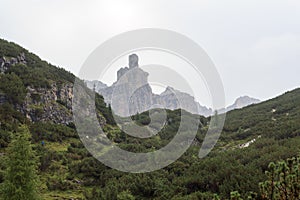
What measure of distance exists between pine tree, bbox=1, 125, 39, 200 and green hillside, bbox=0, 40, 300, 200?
158cm

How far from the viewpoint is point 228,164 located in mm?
14094

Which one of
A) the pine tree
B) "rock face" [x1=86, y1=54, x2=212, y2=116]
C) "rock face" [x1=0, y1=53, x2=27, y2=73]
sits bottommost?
the pine tree

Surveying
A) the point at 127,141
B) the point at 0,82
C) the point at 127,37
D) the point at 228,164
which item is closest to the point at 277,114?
the point at 127,141

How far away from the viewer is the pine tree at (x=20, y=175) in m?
9.14

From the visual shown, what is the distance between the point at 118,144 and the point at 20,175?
12.8m

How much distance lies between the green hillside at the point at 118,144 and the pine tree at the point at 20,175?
158 centimetres

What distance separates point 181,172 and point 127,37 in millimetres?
7234

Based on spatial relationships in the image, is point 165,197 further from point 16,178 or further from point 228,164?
point 16,178

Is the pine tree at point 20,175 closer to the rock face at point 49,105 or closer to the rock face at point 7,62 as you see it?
the rock face at point 49,105

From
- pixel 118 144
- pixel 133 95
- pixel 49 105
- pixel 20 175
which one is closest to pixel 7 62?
pixel 49 105

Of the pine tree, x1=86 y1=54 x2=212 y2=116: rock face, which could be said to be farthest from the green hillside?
x1=86 y1=54 x2=212 y2=116: rock face

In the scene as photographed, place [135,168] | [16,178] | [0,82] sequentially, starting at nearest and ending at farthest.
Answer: [16,178] < [135,168] < [0,82]

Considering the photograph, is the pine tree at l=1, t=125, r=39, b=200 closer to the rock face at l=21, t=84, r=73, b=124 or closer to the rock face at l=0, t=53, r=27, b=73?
the rock face at l=21, t=84, r=73, b=124

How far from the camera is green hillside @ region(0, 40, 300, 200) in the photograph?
41.8 feet
